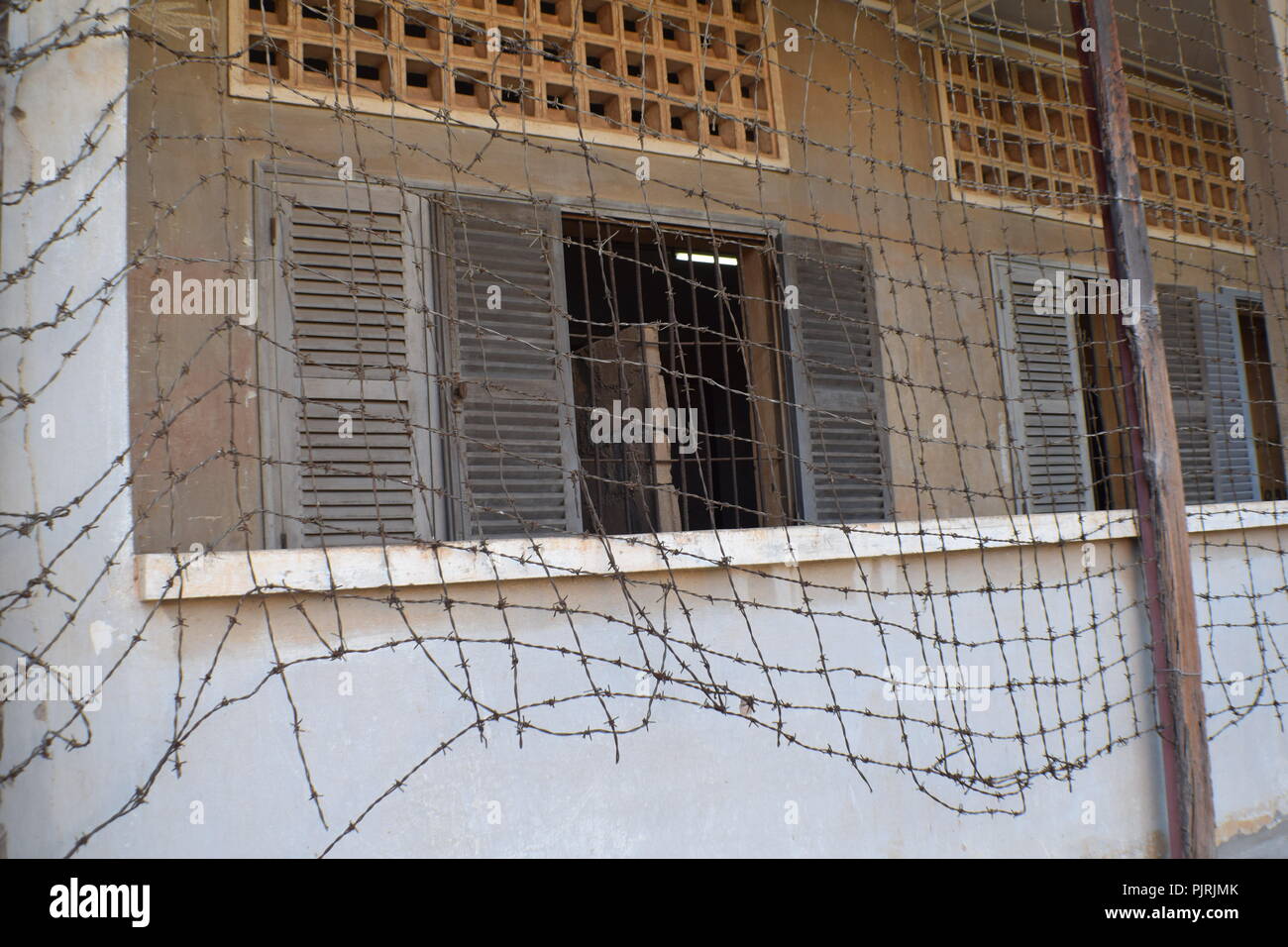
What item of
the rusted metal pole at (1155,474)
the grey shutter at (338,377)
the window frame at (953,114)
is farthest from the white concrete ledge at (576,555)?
the window frame at (953,114)

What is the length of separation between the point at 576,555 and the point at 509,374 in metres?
1.44

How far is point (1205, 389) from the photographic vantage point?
206 inches

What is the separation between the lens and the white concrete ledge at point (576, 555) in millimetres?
1772

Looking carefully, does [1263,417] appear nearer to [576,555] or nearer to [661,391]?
[661,391]

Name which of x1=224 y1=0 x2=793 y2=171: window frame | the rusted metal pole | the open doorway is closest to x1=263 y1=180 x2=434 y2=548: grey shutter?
x1=224 y1=0 x2=793 y2=171: window frame

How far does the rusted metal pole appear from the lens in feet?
8.91

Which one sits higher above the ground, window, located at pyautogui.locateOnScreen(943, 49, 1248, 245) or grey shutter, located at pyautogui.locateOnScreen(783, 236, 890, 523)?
window, located at pyautogui.locateOnScreen(943, 49, 1248, 245)

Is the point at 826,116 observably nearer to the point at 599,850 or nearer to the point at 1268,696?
the point at 1268,696

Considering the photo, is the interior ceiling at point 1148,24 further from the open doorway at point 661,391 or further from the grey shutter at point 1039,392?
the open doorway at point 661,391

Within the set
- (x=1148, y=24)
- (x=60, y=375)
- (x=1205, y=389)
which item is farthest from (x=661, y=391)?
(x=1205, y=389)

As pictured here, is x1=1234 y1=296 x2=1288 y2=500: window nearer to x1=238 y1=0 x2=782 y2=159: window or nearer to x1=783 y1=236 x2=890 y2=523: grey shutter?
x1=783 y1=236 x2=890 y2=523: grey shutter

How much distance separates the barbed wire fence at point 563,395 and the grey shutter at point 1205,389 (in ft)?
0.10

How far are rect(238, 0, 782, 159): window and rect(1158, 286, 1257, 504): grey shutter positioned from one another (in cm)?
237

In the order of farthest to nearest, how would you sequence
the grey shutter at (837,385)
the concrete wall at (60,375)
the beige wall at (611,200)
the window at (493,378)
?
the grey shutter at (837,385) < the window at (493,378) < the beige wall at (611,200) < the concrete wall at (60,375)
